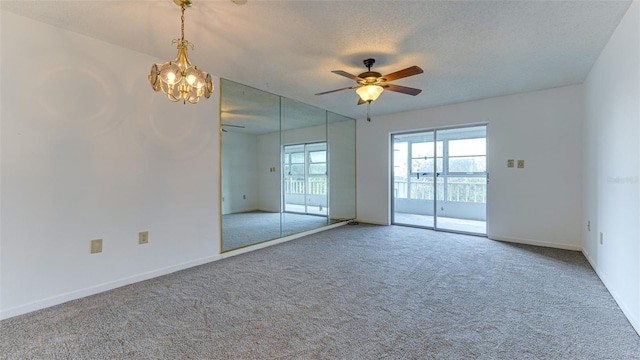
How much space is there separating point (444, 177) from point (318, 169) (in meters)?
3.30

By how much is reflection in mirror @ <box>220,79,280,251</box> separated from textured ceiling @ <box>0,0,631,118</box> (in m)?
0.55

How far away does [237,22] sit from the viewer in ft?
7.27

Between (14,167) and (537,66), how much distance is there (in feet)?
16.9

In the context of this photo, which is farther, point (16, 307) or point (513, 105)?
point (513, 105)

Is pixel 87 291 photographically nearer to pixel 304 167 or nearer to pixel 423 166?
pixel 304 167

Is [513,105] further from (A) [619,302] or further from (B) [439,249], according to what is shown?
(A) [619,302]

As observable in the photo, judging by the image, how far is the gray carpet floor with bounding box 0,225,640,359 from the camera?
1716mm

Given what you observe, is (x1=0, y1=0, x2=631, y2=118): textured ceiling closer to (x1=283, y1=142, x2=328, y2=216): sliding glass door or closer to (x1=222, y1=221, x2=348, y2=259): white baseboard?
(x1=283, y1=142, x2=328, y2=216): sliding glass door

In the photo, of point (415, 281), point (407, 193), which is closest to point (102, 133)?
point (415, 281)

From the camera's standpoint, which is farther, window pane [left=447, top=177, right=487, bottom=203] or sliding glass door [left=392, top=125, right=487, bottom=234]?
window pane [left=447, top=177, right=487, bottom=203]

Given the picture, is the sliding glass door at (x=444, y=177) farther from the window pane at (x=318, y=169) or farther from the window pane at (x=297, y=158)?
the window pane at (x=297, y=158)

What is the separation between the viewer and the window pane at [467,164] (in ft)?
20.0

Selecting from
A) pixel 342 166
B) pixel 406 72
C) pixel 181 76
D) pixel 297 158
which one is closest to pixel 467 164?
pixel 342 166

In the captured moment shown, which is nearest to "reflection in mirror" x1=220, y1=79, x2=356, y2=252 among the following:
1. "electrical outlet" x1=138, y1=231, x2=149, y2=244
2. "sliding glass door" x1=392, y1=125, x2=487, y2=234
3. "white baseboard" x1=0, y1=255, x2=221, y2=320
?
"white baseboard" x1=0, y1=255, x2=221, y2=320
